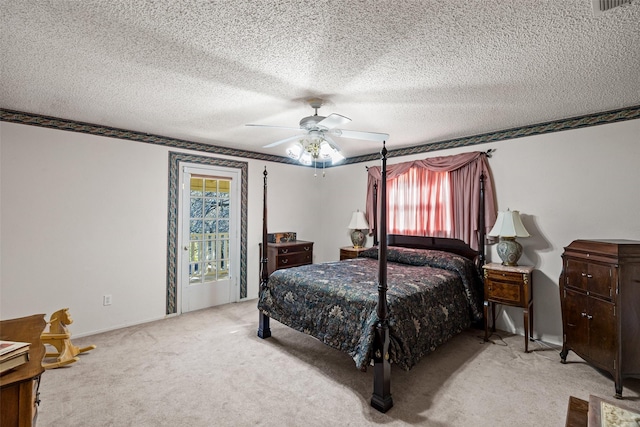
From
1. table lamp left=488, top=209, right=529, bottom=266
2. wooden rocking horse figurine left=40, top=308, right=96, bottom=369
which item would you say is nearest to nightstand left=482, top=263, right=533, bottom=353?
table lamp left=488, top=209, right=529, bottom=266

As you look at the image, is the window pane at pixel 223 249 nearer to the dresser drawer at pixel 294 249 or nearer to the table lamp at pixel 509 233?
the dresser drawer at pixel 294 249

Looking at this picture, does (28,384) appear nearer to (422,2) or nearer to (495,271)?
(422,2)

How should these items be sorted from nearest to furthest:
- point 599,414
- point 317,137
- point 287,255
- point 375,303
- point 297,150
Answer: point 599,414 → point 375,303 → point 317,137 → point 297,150 → point 287,255

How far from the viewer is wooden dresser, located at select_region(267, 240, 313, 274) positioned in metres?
4.68

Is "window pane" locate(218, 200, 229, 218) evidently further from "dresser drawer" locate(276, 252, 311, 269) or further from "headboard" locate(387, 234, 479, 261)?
"headboard" locate(387, 234, 479, 261)

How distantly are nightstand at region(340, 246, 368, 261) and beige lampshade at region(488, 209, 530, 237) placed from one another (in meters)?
1.97

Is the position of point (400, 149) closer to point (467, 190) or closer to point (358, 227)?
point (467, 190)

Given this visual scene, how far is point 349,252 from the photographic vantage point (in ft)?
16.0

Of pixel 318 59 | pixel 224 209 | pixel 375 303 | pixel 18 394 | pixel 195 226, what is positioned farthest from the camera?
pixel 224 209

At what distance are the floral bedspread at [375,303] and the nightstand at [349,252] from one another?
0.96 meters

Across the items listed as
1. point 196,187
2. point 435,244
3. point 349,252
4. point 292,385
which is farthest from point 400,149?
point 292,385

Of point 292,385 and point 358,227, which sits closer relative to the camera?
point 292,385

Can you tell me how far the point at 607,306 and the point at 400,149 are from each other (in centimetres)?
304

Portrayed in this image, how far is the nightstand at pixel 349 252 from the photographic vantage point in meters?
4.76
